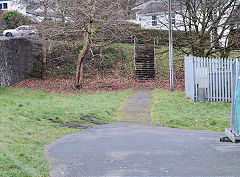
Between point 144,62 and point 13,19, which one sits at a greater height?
point 13,19

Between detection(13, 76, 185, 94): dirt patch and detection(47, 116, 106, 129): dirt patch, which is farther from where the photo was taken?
detection(13, 76, 185, 94): dirt patch

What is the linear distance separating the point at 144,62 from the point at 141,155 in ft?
93.0

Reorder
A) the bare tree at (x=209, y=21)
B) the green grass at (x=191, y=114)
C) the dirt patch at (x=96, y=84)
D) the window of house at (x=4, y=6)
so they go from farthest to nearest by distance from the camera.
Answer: the window of house at (x=4, y=6) → the dirt patch at (x=96, y=84) → the bare tree at (x=209, y=21) → the green grass at (x=191, y=114)

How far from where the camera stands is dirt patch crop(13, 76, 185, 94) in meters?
28.3

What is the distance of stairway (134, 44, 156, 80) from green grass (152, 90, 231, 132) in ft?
45.3

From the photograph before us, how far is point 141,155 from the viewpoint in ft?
26.6

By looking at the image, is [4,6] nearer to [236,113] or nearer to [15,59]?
[15,59]

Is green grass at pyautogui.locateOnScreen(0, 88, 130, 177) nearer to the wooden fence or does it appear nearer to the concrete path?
the concrete path

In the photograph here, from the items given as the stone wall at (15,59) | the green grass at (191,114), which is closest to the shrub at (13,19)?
the stone wall at (15,59)

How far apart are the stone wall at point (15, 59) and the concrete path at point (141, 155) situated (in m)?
18.1

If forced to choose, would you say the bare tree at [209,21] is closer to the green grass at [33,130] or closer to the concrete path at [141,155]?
the green grass at [33,130]

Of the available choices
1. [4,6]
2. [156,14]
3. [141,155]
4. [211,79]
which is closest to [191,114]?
[211,79]

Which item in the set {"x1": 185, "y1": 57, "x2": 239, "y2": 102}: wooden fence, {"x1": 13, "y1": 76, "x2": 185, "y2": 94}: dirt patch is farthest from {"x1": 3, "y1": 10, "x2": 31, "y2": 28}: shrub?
{"x1": 185, "y1": 57, "x2": 239, "y2": 102}: wooden fence

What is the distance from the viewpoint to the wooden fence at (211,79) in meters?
18.9
